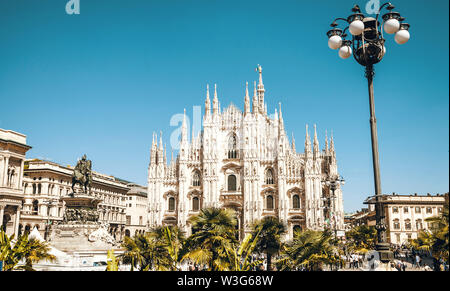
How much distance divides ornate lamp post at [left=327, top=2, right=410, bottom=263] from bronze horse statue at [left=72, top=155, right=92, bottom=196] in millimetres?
24972

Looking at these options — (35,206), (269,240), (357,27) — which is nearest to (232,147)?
(35,206)

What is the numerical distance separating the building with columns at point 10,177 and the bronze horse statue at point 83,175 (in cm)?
1829

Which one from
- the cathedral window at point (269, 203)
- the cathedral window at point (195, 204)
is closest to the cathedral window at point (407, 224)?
the cathedral window at point (269, 203)

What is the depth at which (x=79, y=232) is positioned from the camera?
90.8 feet

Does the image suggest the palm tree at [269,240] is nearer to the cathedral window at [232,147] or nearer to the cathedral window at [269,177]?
the cathedral window at [269,177]

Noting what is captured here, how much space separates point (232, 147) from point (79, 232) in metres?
34.7

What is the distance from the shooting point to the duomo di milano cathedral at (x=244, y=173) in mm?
55125

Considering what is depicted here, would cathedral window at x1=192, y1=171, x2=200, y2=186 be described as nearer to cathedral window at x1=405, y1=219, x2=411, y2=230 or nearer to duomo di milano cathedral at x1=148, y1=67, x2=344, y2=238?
duomo di milano cathedral at x1=148, y1=67, x2=344, y2=238

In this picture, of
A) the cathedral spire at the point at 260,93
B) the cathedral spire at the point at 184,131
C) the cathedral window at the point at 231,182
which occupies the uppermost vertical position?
the cathedral spire at the point at 260,93

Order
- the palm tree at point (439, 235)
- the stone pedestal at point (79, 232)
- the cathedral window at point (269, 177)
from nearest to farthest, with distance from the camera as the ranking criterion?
the palm tree at point (439, 235) → the stone pedestal at point (79, 232) → the cathedral window at point (269, 177)

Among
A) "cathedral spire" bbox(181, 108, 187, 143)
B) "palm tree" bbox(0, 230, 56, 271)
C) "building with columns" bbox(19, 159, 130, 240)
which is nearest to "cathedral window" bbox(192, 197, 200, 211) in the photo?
"cathedral spire" bbox(181, 108, 187, 143)

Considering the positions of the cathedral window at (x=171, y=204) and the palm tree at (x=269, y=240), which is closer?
the palm tree at (x=269, y=240)
